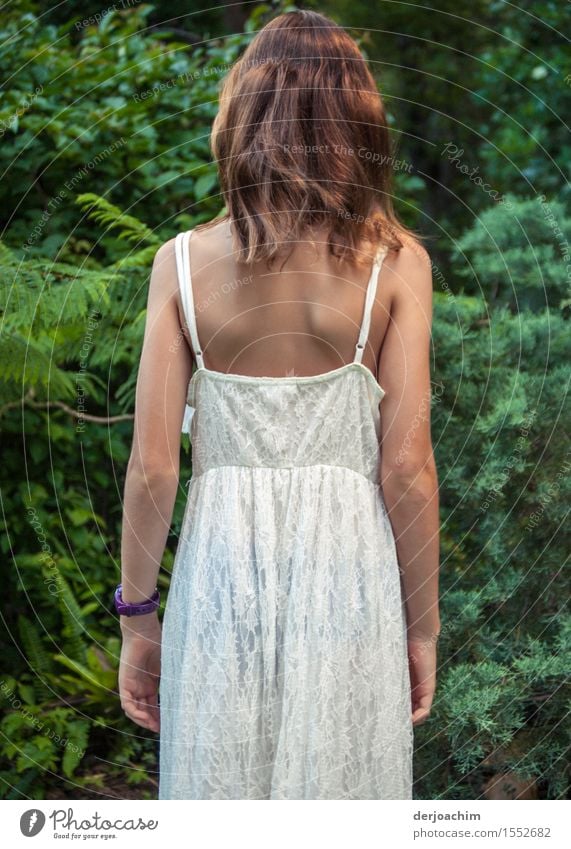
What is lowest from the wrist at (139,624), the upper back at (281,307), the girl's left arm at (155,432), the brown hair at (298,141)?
the wrist at (139,624)

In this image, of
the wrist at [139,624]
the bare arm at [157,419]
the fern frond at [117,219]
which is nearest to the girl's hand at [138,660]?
the wrist at [139,624]

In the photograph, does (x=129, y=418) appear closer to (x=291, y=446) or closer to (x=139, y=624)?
(x=139, y=624)

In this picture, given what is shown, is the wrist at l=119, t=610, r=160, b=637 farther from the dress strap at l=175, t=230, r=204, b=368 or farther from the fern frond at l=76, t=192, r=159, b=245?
the fern frond at l=76, t=192, r=159, b=245

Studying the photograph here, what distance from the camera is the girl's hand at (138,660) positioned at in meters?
1.69

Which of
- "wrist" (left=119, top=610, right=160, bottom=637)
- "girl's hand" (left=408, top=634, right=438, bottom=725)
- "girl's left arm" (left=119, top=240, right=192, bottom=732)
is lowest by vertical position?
"girl's hand" (left=408, top=634, right=438, bottom=725)

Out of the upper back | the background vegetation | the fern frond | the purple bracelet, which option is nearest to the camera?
the upper back

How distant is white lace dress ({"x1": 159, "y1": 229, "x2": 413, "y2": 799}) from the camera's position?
5.08ft

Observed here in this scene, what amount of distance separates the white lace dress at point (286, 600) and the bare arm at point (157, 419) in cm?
4

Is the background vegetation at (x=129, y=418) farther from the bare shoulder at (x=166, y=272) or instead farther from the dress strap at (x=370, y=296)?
the dress strap at (x=370, y=296)

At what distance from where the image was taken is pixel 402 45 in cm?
497

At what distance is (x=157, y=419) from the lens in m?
1.56

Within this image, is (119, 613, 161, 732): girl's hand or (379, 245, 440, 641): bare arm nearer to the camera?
(379, 245, 440, 641): bare arm

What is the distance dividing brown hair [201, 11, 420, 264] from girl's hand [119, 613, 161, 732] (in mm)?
640

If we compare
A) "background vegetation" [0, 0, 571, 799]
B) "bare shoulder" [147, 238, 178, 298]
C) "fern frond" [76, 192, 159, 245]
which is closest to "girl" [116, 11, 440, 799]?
"bare shoulder" [147, 238, 178, 298]
